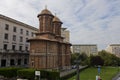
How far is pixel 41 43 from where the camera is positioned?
5012cm

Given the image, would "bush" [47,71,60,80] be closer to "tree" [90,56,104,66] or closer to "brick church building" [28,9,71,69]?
"brick church building" [28,9,71,69]

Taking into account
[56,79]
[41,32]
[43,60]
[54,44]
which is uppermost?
[41,32]

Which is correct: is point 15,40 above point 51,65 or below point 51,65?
above

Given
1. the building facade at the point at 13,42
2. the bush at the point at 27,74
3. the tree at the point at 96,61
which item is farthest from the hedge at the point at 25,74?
the tree at the point at 96,61

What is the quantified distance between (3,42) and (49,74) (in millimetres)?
24051

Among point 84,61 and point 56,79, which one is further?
point 84,61

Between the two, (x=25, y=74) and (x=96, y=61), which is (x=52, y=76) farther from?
(x=96, y=61)

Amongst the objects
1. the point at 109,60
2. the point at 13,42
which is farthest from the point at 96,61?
the point at 13,42

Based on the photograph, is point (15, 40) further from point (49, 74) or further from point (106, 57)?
point (106, 57)

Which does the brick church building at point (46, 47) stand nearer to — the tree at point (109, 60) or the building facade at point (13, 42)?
the building facade at point (13, 42)

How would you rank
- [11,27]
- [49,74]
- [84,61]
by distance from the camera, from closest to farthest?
[49,74], [11,27], [84,61]

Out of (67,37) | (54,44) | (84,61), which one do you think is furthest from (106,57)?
(54,44)

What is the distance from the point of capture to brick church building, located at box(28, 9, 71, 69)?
5003cm

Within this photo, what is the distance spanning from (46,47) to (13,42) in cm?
1542
